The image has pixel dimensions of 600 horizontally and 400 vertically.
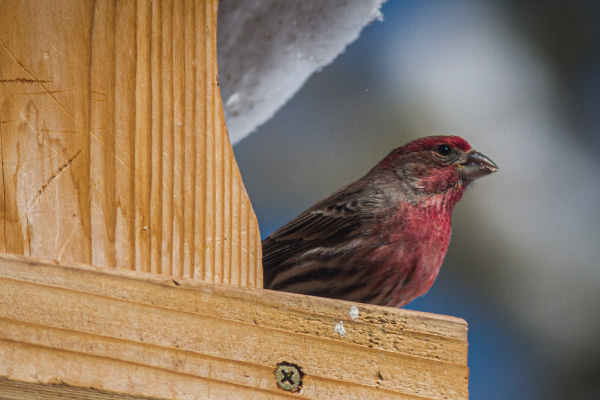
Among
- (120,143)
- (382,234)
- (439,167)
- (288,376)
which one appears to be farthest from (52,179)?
(439,167)

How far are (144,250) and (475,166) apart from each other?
1.89 m

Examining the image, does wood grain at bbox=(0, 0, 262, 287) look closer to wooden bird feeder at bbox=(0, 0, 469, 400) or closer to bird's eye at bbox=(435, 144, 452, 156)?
wooden bird feeder at bbox=(0, 0, 469, 400)

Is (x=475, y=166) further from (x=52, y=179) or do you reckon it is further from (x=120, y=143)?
(x=52, y=179)

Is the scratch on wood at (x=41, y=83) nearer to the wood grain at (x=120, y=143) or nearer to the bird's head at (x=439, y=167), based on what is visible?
the wood grain at (x=120, y=143)

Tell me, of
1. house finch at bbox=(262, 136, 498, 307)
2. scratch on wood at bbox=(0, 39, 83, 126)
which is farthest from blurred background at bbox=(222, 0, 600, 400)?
scratch on wood at bbox=(0, 39, 83, 126)

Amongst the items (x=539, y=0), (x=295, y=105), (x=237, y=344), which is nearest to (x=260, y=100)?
(x=295, y=105)

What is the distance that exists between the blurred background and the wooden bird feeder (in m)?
1.83

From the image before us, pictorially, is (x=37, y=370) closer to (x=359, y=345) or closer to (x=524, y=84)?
(x=359, y=345)

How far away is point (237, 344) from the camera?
5.59 feet

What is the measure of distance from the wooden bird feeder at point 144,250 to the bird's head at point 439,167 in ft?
4.88

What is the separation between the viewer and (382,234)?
117 inches

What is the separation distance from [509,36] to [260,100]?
1988 mm

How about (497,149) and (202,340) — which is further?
(497,149)

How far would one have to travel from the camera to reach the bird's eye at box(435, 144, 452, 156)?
352cm
